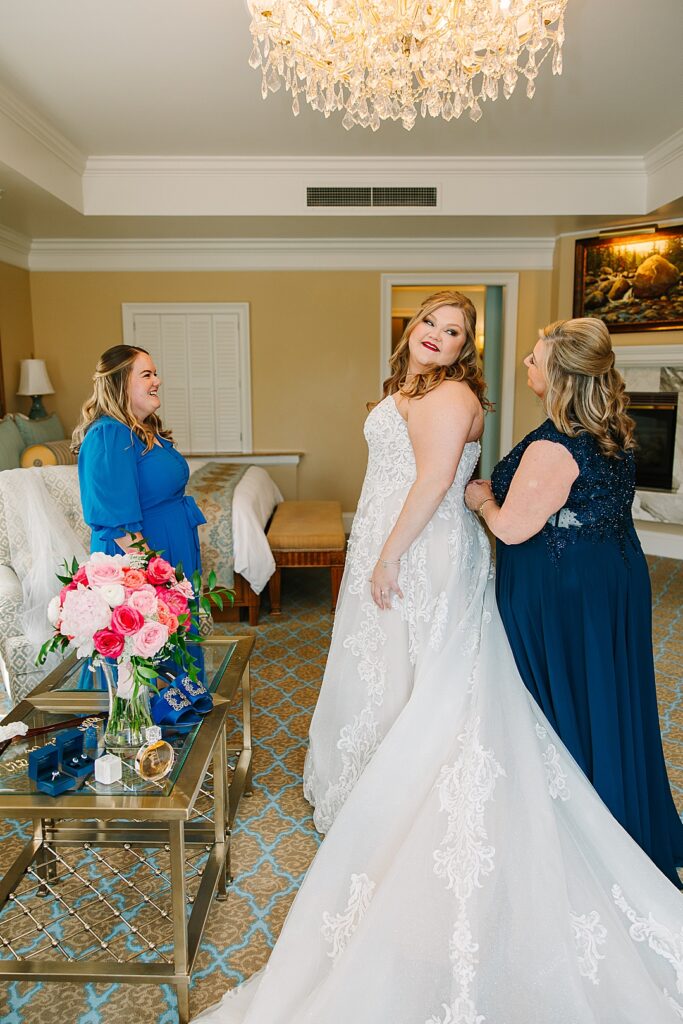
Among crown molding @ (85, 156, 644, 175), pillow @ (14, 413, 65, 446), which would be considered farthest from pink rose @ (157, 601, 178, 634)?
crown molding @ (85, 156, 644, 175)

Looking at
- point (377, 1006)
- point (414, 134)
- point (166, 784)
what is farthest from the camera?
point (414, 134)

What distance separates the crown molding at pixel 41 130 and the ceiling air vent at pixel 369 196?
1.56 meters

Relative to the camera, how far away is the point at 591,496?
1.82m

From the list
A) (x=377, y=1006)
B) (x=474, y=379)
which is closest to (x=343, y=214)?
(x=474, y=379)

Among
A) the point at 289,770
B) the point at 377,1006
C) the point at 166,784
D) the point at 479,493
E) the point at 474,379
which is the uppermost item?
the point at 474,379

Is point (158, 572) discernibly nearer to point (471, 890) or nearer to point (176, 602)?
point (176, 602)

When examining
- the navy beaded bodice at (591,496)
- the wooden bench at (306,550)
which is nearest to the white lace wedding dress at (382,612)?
the navy beaded bodice at (591,496)

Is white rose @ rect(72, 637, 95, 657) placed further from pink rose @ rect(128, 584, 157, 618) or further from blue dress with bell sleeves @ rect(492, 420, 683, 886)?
blue dress with bell sleeves @ rect(492, 420, 683, 886)

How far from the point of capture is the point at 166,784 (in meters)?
1.54

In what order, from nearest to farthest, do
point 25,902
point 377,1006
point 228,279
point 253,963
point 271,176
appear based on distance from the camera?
point 377,1006
point 253,963
point 25,902
point 271,176
point 228,279

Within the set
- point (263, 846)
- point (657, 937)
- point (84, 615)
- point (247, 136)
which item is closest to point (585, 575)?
point (657, 937)

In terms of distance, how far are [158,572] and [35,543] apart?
157 centimetres

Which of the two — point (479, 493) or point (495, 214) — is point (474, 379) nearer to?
point (479, 493)

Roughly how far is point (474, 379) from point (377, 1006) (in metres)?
1.56
